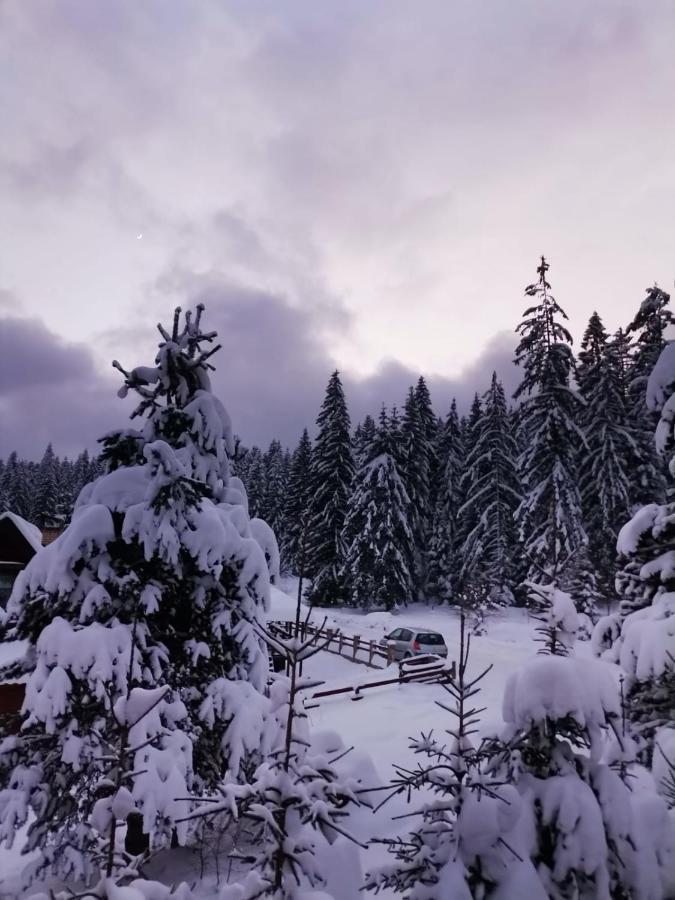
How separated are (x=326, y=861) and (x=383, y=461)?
35928 millimetres

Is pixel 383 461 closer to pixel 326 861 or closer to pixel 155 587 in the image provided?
pixel 155 587

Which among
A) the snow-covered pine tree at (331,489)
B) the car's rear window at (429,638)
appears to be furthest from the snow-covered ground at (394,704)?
the snow-covered pine tree at (331,489)

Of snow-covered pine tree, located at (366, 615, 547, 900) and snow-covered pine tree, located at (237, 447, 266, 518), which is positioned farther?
snow-covered pine tree, located at (237, 447, 266, 518)

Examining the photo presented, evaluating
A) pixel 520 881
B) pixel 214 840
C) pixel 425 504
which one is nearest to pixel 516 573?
pixel 425 504

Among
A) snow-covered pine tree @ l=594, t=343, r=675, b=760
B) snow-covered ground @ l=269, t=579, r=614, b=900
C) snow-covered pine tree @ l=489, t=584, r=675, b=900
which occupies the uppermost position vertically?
snow-covered pine tree @ l=594, t=343, r=675, b=760

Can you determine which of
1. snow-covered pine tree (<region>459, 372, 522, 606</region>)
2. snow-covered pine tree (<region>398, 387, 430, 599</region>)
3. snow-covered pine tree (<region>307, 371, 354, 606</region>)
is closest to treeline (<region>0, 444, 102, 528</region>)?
snow-covered pine tree (<region>307, 371, 354, 606</region>)

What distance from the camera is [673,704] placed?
5.85 metres

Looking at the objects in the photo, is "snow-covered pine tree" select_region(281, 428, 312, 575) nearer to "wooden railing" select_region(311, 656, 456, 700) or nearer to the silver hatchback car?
the silver hatchback car

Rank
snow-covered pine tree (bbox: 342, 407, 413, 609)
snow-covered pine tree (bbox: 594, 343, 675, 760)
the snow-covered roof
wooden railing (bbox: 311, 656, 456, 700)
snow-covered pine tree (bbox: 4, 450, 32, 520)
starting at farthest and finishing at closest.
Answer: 1. snow-covered pine tree (bbox: 4, 450, 32, 520)
2. snow-covered pine tree (bbox: 342, 407, 413, 609)
3. wooden railing (bbox: 311, 656, 456, 700)
4. the snow-covered roof
5. snow-covered pine tree (bbox: 594, 343, 675, 760)

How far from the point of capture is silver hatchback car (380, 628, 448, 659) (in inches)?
880

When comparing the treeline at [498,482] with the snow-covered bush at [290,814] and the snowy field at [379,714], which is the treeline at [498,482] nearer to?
the snowy field at [379,714]

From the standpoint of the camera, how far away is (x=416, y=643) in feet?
73.9

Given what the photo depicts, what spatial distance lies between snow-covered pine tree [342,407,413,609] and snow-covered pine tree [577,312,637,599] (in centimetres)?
1244

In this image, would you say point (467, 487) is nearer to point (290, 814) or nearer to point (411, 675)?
point (411, 675)
